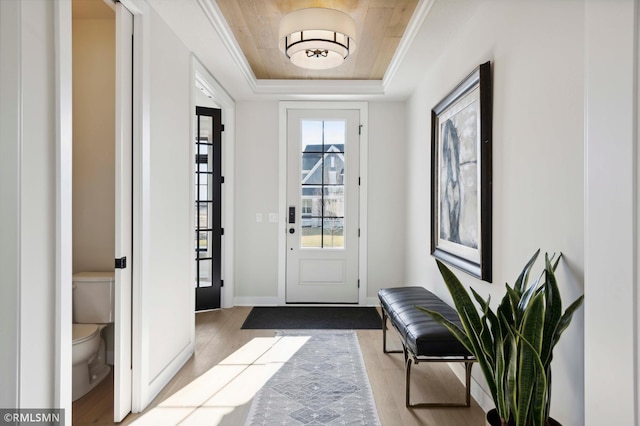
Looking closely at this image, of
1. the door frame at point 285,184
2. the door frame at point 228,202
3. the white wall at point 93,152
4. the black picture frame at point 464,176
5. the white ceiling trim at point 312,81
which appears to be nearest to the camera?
the black picture frame at point 464,176

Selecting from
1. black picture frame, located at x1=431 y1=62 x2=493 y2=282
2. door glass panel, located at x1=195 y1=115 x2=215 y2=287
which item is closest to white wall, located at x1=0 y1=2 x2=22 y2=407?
black picture frame, located at x1=431 y1=62 x2=493 y2=282

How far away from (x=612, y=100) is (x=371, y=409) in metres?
1.95

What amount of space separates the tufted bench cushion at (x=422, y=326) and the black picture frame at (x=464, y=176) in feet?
1.02

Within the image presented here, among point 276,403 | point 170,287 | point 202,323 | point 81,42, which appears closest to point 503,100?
point 276,403

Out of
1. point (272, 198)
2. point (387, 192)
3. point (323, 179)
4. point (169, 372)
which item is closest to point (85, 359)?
point (169, 372)

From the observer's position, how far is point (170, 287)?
263cm

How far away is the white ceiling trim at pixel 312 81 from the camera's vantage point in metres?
2.47

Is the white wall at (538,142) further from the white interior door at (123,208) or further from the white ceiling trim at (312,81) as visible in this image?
the white interior door at (123,208)

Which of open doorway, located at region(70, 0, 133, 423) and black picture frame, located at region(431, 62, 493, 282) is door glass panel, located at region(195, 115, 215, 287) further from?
black picture frame, located at region(431, 62, 493, 282)

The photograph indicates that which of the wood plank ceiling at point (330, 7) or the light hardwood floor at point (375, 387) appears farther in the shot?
the wood plank ceiling at point (330, 7)

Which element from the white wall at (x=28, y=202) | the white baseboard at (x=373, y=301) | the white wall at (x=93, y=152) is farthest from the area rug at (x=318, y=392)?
the white wall at (x=93, y=152)

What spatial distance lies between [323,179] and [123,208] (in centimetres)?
265

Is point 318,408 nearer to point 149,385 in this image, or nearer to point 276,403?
point 276,403

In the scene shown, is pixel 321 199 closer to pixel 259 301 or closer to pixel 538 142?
pixel 259 301
